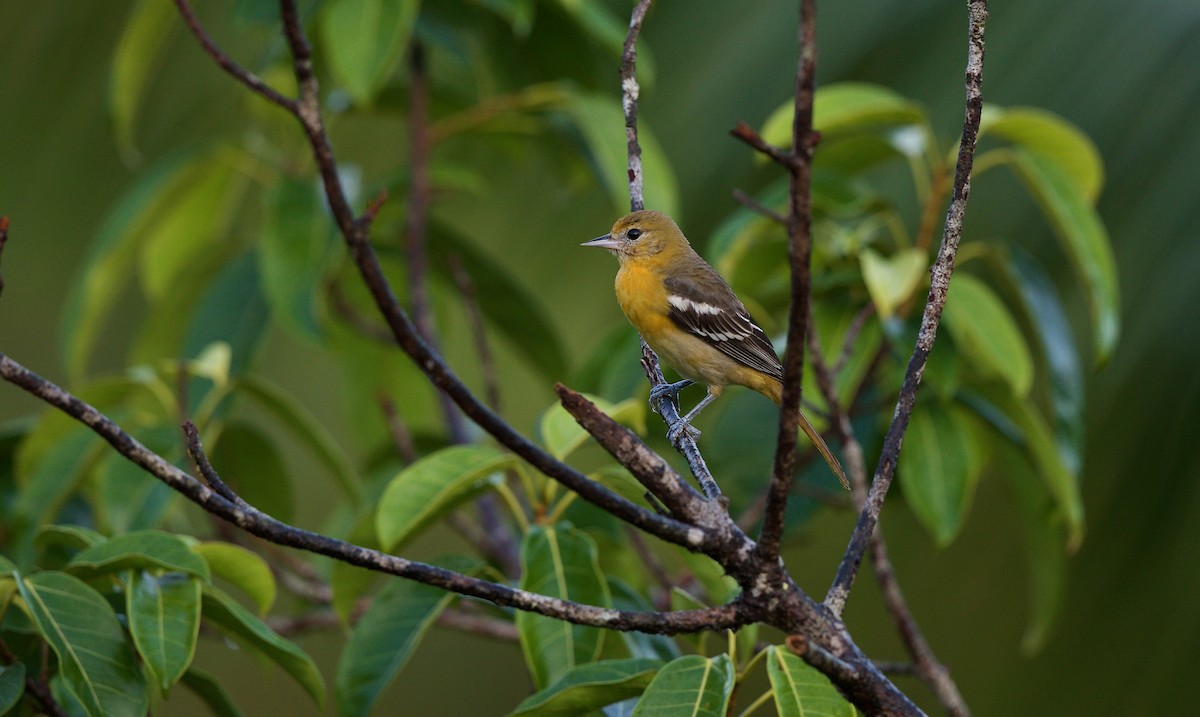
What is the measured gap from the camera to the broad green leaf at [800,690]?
150 centimetres

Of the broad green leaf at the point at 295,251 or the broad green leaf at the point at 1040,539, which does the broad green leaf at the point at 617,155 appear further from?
the broad green leaf at the point at 1040,539

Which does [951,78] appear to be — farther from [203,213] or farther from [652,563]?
[203,213]

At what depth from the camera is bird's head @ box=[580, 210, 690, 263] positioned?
3.19 metres

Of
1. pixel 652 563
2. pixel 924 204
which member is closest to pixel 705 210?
pixel 924 204

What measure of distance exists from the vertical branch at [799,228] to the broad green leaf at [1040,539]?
2.09 meters

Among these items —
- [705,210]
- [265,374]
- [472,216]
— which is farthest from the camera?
[265,374]

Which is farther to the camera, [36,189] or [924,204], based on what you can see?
[36,189]

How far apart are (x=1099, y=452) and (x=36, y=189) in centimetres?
369

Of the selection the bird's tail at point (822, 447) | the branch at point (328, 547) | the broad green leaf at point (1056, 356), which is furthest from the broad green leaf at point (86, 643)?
the broad green leaf at point (1056, 356)

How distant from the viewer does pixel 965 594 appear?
340 cm

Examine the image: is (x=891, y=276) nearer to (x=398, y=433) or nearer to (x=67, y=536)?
(x=398, y=433)

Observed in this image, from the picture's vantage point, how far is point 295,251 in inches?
127

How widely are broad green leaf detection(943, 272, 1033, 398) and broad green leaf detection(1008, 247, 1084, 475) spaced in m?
0.07

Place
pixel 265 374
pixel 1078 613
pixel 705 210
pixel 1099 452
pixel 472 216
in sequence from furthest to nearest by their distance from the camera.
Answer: pixel 265 374
pixel 472 216
pixel 705 210
pixel 1078 613
pixel 1099 452
